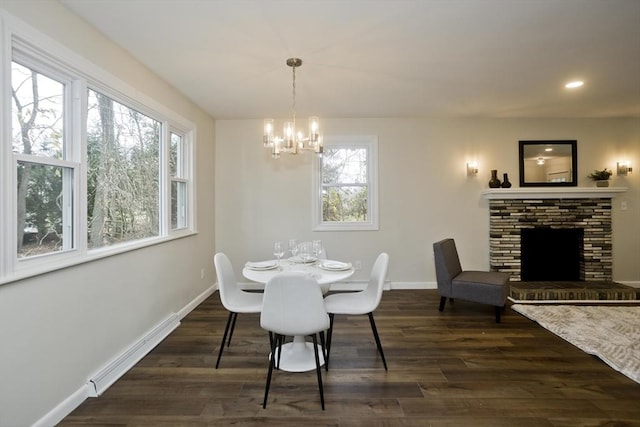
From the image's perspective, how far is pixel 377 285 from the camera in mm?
2508

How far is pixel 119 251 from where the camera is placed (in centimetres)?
237

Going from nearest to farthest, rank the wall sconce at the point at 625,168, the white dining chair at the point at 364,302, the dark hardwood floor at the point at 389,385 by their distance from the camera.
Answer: the dark hardwood floor at the point at 389,385 → the white dining chair at the point at 364,302 → the wall sconce at the point at 625,168

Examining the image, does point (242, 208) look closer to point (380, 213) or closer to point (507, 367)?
point (380, 213)

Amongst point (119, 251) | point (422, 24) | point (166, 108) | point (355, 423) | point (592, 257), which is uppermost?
point (422, 24)

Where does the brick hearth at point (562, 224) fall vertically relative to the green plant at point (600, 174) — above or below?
below

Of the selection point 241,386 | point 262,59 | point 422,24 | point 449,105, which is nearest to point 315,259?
point 241,386

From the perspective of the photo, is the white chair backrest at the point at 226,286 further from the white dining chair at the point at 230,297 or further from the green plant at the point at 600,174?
the green plant at the point at 600,174

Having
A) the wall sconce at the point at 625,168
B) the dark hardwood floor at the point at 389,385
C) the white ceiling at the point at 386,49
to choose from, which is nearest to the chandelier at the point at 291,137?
the white ceiling at the point at 386,49

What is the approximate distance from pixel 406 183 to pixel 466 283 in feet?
5.42

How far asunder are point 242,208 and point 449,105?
3.13 metres

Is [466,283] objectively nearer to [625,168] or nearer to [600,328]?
[600,328]

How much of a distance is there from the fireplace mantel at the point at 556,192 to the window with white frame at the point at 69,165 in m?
4.34

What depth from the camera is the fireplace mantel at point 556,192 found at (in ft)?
14.1

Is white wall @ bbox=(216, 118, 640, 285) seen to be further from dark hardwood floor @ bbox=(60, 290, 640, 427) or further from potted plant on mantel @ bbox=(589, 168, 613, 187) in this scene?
dark hardwood floor @ bbox=(60, 290, 640, 427)
